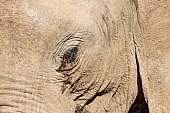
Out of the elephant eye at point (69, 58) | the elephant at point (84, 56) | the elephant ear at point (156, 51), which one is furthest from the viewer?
the elephant ear at point (156, 51)

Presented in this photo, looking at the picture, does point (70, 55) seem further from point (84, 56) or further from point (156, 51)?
point (156, 51)

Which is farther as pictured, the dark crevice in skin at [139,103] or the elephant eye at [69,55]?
the dark crevice in skin at [139,103]

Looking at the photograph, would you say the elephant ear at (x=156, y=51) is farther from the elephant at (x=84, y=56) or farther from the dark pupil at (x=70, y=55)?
the dark pupil at (x=70, y=55)

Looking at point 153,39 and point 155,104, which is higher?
point 153,39

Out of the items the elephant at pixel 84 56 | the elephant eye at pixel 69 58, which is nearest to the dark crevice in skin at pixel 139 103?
the elephant at pixel 84 56

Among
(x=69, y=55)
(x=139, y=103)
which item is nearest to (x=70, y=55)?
(x=69, y=55)

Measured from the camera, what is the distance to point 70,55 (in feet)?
10.4

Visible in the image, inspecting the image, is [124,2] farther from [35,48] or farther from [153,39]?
[35,48]

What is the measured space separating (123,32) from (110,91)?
11.2 inches

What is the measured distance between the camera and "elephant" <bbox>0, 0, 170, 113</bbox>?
3.04m

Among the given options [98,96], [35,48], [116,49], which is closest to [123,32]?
[116,49]

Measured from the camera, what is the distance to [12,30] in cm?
303

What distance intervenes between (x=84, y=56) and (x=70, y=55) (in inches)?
3.8

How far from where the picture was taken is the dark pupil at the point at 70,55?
3.15 meters
